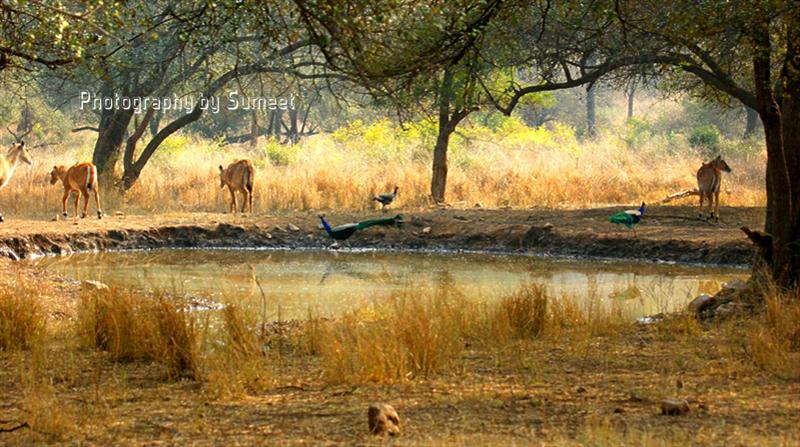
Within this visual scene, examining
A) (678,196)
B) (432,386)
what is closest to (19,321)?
(432,386)

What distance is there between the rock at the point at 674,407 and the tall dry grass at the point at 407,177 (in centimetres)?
1635

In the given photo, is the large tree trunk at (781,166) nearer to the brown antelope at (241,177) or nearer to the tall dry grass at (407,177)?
the tall dry grass at (407,177)

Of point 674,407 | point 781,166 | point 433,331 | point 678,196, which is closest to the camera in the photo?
point 674,407

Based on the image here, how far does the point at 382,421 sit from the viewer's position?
5547mm

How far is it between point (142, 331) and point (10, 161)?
40.1 ft

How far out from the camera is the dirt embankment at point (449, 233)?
57.0ft

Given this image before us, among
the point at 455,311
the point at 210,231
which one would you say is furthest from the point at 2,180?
the point at 455,311

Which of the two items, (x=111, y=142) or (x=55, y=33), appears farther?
(x=111, y=142)

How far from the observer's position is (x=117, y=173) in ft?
80.7

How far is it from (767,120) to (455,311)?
10.2 feet

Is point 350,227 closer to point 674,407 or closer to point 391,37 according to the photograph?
point 391,37

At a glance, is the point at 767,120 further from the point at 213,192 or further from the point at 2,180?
the point at 213,192

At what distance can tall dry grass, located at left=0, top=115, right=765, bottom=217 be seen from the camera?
2309cm

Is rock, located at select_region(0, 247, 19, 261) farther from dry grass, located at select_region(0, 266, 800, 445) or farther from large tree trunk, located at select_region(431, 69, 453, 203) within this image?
large tree trunk, located at select_region(431, 69, 453, 203)
